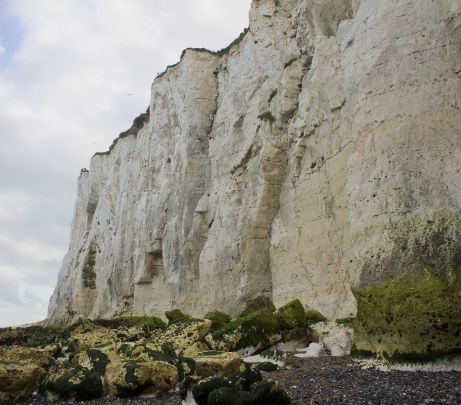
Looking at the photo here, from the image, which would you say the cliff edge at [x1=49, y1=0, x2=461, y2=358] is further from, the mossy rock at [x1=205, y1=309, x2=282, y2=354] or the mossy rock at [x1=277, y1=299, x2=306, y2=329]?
the mossy rock at [x1=205, y1=309, x2=282, y2=354]

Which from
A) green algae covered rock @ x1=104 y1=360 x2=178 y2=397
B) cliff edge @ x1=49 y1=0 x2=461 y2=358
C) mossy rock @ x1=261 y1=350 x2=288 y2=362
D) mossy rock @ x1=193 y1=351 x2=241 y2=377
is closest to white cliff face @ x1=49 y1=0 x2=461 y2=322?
cliff edge @ x1=49 y1=0 x2=461 y2=358

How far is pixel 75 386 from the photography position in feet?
32.0

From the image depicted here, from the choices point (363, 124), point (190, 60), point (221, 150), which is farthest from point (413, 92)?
point (190, 60)

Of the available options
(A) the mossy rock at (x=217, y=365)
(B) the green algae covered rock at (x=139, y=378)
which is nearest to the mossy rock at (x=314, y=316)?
(A) the mossy rock at (x=217, y=365)

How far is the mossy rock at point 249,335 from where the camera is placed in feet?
47.4

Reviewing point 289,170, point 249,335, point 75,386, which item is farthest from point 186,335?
point 289,170

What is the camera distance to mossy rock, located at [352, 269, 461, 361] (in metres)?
8.85

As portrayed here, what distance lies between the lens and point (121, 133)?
48.9m

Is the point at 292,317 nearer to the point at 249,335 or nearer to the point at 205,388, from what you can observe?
the point at 249,335

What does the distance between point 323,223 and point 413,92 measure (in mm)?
8817

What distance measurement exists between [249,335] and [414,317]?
255 inches

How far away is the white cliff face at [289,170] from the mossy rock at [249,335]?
3.01 metres

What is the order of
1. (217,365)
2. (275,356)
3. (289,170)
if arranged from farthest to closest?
(289,170), (275,356), (217,365)

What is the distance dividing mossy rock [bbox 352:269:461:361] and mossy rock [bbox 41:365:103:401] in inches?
208
